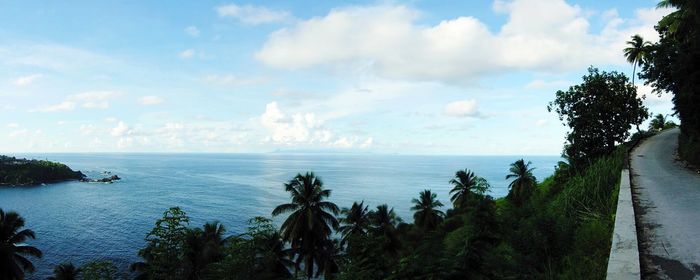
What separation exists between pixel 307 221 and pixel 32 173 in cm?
14953

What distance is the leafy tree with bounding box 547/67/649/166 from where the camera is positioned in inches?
942

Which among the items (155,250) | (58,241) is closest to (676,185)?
(155,250)

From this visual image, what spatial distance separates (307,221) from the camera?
2961 cm

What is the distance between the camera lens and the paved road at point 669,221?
5.21 meters

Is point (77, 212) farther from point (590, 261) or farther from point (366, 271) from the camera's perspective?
point (590, 261)

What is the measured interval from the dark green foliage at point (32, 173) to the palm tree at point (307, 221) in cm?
14233

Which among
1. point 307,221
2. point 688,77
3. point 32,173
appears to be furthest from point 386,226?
point 32,173

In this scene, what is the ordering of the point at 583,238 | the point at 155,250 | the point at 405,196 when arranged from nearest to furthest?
the point at 583,238, the point at 155,250, the point at 405,196

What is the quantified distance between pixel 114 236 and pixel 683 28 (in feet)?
239

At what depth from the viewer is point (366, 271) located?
11.7 m

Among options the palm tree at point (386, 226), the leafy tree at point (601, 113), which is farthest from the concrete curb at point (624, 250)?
the palm tree at point (386, 226)

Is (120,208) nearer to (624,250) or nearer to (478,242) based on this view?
(478,242)

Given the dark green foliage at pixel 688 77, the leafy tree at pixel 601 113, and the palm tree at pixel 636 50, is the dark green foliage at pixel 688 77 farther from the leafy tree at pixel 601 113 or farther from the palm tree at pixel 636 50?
the palm tree at pixel 636 50

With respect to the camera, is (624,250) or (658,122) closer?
(624,250)
